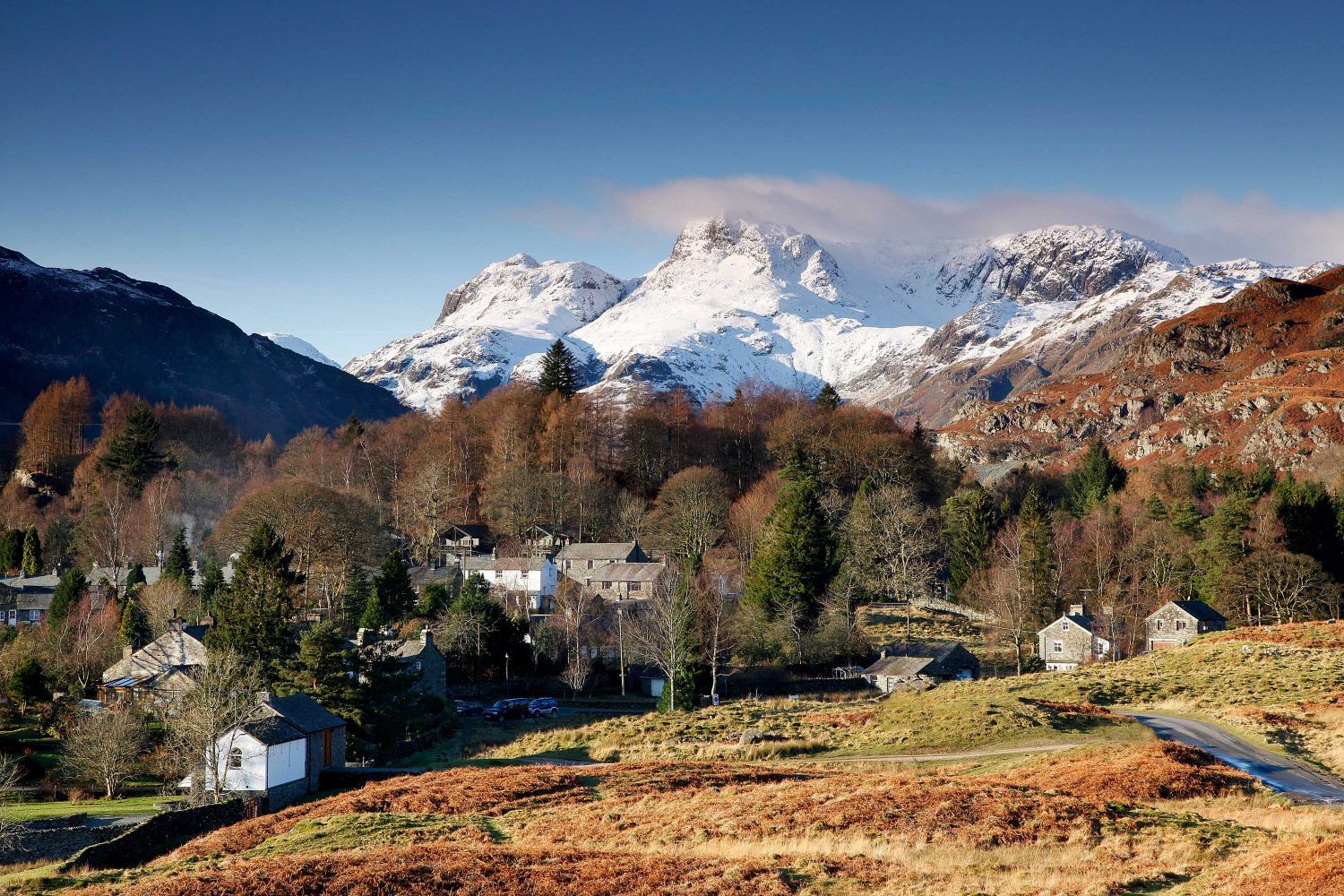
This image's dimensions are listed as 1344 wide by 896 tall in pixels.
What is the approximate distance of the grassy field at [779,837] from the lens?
19250 millimetres

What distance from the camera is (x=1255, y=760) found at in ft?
115

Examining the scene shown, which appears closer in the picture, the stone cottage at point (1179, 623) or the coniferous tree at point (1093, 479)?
the stone cottage at point (1179, 623)

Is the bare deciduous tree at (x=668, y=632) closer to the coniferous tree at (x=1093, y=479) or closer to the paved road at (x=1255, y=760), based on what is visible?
the paved road at (x=1255, y=760)

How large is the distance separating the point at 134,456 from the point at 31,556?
1383 cm

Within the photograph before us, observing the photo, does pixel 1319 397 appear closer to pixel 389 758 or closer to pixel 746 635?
pixel 746 635

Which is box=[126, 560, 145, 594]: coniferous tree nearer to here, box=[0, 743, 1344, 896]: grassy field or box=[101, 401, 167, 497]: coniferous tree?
box=[101, 401, 167, 497]: coniferous tree

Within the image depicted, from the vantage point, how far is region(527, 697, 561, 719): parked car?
58.8m

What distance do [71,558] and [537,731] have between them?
64373 mm

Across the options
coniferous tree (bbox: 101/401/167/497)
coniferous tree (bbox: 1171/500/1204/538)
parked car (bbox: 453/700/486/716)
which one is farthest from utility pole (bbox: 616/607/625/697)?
coniferous tree (bbox: 101/401/167/497)

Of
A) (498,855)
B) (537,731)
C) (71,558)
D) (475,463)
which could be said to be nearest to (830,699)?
(537,731)

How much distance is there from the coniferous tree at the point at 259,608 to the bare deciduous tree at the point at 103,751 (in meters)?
7.30

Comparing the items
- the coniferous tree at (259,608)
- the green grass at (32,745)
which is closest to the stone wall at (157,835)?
the green grass at (32,745)

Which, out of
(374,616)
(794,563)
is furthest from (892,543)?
(374,616)

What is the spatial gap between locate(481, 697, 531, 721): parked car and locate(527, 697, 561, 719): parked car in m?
0.36
